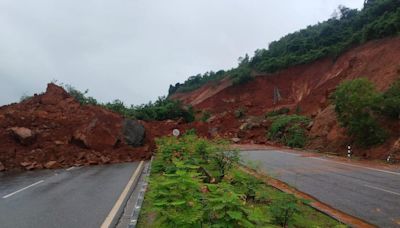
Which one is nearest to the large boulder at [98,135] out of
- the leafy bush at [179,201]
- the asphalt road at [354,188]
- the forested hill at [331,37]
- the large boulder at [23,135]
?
the large boulder at [23,135]

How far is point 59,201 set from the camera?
10820mm

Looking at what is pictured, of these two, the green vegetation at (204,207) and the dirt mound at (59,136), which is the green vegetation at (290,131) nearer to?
the dirt mound at (59,136)

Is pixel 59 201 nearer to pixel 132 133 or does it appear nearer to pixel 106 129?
pixel 106 129

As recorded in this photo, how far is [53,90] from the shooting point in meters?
33.2

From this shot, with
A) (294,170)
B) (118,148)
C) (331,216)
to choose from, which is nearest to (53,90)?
(118,148)

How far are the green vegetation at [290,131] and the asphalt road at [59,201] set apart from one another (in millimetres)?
26217

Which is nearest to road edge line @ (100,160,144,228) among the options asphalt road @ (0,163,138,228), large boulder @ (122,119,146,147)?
asphalt road @ (0,163,138,228)

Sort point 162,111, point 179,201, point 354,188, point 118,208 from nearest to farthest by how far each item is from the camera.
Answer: point 179,201 < point 118,208 < point 354,188 < point 162,111

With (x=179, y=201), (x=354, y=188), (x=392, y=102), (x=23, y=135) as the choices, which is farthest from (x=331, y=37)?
(x=179, y=201)

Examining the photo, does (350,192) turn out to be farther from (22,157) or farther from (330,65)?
(330,65)

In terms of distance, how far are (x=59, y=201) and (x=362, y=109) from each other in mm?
21975

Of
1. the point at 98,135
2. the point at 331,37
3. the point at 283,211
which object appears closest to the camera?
the point at 283,211

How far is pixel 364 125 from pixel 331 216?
2046cm

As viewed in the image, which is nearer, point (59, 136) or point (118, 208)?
point (118, 208)
